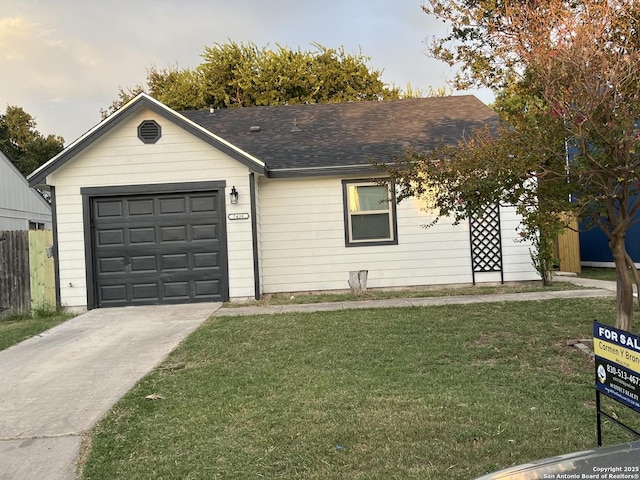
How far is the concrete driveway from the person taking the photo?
396 centimetres

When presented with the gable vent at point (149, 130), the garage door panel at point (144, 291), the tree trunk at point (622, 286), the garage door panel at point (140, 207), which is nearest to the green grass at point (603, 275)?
the tree trunk at point (622, 286)

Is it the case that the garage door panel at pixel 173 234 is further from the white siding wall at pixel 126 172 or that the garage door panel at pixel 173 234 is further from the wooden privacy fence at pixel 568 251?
the wooden privacy fence at pixel 568 251

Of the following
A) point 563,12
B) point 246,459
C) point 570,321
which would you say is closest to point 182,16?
point 563,12

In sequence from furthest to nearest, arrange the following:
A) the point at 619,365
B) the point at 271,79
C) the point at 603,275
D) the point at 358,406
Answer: the point at 271,79, the point at 603,275, the point at 358,406, the point at 619,365

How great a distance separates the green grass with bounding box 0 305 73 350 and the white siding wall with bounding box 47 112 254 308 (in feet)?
1.20

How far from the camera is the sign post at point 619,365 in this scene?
2703 mm

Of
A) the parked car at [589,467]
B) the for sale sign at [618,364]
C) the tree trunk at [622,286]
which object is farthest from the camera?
the tree trunk at [622,286]

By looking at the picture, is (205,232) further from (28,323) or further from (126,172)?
(28,323)

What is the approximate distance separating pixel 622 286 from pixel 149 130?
8.78 meters

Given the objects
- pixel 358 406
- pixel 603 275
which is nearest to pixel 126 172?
pixel 358 406

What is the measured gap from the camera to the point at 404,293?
1122 centimetres

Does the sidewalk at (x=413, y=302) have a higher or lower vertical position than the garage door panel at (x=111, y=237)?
lower

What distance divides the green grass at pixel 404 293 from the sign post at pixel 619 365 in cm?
753

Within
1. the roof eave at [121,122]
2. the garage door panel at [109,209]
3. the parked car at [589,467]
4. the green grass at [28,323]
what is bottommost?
the green grass at [28,323]
